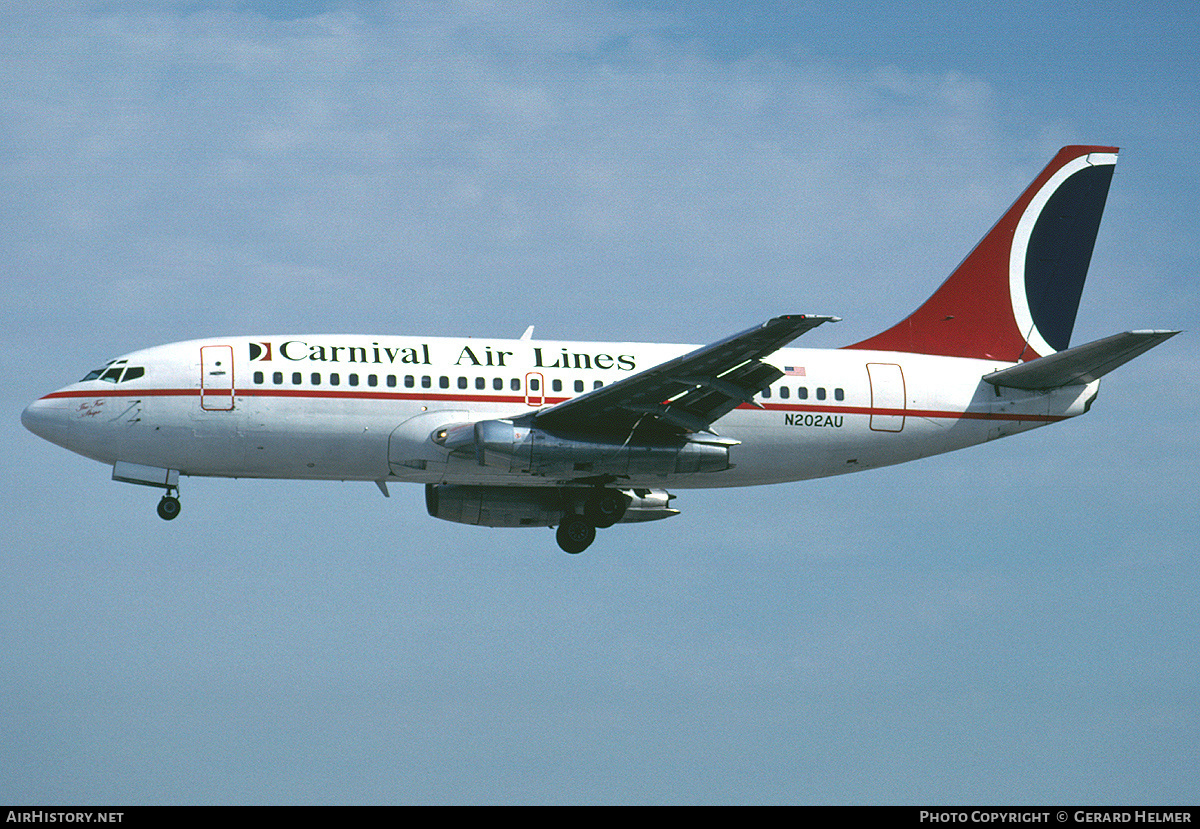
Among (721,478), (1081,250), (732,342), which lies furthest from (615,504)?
(1081,250)

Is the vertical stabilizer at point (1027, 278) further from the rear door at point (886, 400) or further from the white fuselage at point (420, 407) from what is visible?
the white fuselage at point (420, 407)

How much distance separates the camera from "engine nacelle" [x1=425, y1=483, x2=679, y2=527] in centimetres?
3775

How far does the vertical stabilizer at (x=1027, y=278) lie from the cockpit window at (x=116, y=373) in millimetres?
18857

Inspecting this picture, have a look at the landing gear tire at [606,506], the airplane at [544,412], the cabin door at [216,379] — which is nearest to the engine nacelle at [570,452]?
the airplane at [544,412]

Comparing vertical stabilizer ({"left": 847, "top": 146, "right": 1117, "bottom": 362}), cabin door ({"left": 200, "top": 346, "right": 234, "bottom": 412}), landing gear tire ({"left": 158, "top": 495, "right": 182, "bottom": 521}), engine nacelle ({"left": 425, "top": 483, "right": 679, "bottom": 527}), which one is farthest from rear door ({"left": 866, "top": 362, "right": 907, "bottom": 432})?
landing gear tire ({"left": 158, "top": 495, "right": 182, "bottom": 521})

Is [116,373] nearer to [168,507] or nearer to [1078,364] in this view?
[168,507]

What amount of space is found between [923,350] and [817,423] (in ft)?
14.6

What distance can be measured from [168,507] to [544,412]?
9383 mm

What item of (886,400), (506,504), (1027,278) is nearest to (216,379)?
(506,504)

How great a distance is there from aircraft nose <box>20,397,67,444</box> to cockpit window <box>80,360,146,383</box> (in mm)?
951

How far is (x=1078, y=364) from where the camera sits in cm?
3544

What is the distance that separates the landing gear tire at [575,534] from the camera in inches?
1473

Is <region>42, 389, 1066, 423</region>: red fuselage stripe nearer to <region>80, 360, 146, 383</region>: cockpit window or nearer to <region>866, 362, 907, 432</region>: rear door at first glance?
<region>80, 360, 146, 383</region>: cockpit window

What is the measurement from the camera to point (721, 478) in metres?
36.2
